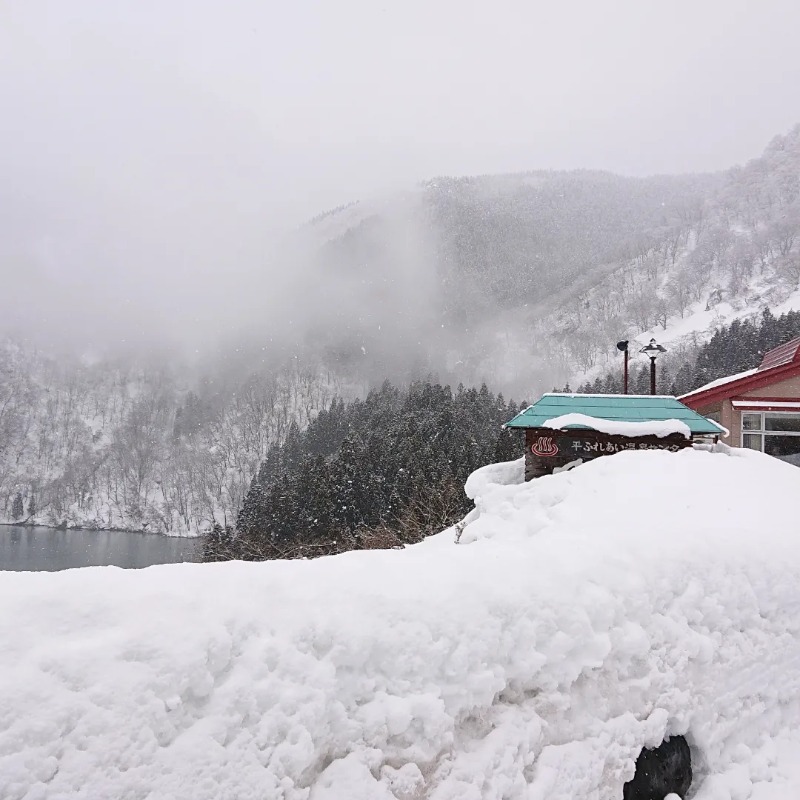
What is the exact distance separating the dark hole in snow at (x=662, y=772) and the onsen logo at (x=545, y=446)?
25.5 ft

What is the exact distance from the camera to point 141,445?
170375 mm

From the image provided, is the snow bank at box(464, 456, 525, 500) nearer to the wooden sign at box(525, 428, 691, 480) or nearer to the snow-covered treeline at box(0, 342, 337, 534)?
the wooden sign at box(525, 428, 691, 480)

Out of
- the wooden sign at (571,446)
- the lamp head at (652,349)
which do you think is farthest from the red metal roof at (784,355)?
the wooden sign at (571,446)

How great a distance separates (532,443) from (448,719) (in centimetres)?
927

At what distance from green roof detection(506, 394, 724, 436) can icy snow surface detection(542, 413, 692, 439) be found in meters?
0.13

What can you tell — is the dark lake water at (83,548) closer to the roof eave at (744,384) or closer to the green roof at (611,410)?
the roof eave at (744,384)

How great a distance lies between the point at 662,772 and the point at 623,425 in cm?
826

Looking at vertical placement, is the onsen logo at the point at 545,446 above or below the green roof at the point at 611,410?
below

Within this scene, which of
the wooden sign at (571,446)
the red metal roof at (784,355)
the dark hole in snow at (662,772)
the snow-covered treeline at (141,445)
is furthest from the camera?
the snow-covered treeline at (141,445)

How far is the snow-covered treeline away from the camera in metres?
144

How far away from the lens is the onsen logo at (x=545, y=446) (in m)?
11.7

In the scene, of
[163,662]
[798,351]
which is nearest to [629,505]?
[163,662]

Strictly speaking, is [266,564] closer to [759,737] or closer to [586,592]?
[586,592]

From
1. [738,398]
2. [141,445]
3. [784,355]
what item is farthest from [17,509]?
[784,355]
